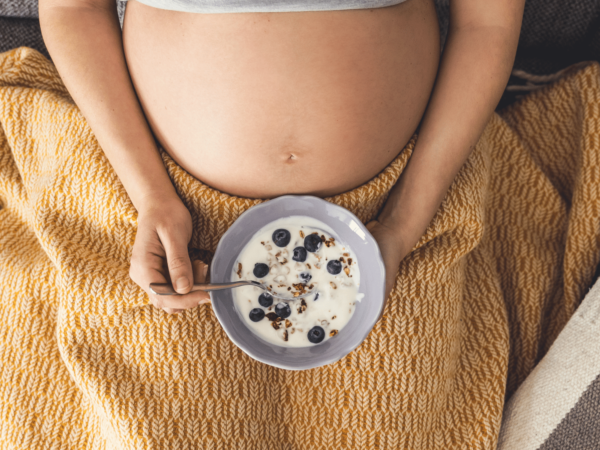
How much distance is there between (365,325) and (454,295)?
9.4 inches

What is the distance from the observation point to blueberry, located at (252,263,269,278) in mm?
667

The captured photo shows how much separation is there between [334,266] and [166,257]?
0.84ft

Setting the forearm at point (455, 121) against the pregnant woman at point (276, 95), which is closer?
the pregnant woman at point (276, 95)

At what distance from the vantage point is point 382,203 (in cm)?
80

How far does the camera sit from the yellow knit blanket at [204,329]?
28.3 inches

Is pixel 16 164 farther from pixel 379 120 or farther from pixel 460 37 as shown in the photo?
pixel 460 37

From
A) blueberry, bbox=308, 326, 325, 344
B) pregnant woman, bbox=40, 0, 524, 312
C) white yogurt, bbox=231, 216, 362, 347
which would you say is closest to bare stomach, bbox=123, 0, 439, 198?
pregnant woman, bbox=40, 0, 524, 312

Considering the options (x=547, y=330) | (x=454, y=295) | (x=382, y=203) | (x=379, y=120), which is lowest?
(x=547, y=330)

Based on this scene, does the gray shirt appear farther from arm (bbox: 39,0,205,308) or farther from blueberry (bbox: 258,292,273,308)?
blueberry (bbox: 258,292,273,308)

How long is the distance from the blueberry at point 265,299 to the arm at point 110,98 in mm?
143

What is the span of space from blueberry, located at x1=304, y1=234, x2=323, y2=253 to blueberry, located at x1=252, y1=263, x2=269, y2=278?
67 mm

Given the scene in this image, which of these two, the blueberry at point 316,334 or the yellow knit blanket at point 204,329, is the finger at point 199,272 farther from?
the blueberry at point 316,334

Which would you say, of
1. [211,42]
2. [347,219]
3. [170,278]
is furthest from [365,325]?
[211,42]

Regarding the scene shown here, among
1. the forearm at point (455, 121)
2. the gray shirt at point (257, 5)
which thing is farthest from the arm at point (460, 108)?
the gray shirt at point (257, 5)
